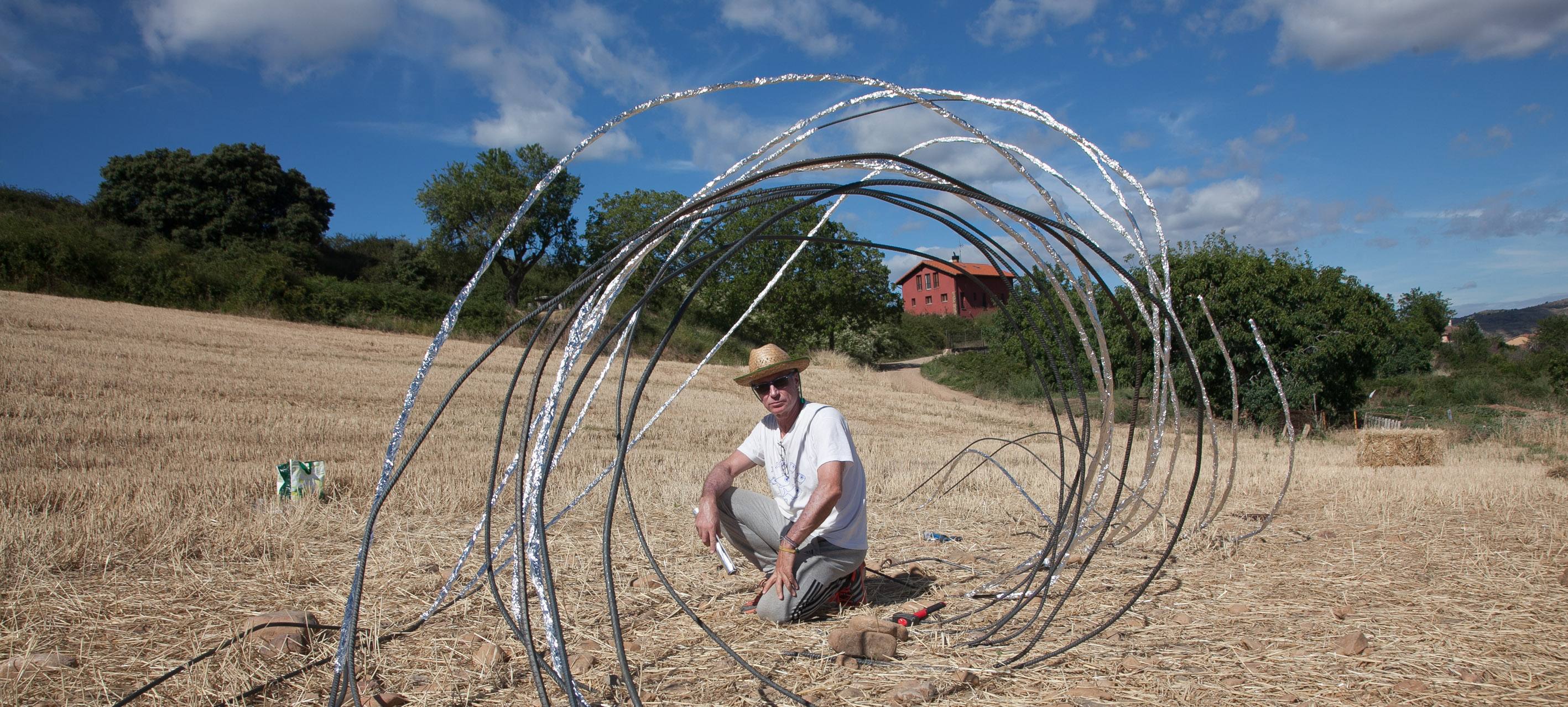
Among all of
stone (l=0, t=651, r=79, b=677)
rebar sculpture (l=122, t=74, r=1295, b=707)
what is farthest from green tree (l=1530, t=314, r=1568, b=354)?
stone (l=0, t=651, r=79, b=677)

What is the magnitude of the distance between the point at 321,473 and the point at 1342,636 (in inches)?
287

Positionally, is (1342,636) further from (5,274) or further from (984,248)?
(5,274)

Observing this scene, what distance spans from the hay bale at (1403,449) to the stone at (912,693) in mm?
11951

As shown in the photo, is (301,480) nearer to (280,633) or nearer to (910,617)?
(280,633)

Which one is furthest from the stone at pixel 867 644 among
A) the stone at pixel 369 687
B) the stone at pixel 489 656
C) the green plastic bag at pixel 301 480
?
the green plastic bag at pixel 301 480

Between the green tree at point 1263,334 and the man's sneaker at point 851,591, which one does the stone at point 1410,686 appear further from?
the green tree at point 1263,334

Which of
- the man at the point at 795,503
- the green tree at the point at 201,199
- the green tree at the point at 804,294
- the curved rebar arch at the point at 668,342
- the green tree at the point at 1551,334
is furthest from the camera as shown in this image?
the green tree at the point at 804,294

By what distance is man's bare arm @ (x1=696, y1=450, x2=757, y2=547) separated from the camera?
182 inches

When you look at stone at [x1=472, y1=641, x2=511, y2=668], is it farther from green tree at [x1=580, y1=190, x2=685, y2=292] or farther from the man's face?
green tree at [x1=580, y1=190, x2=685, y2=292]

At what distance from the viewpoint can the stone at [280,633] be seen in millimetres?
3797

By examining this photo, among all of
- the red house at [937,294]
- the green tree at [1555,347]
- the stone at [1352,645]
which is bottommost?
the stone at [1352,645]

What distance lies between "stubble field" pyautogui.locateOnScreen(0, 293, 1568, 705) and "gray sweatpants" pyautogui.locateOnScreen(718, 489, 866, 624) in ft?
0.43

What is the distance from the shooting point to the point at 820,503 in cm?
419

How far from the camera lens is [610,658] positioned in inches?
156
